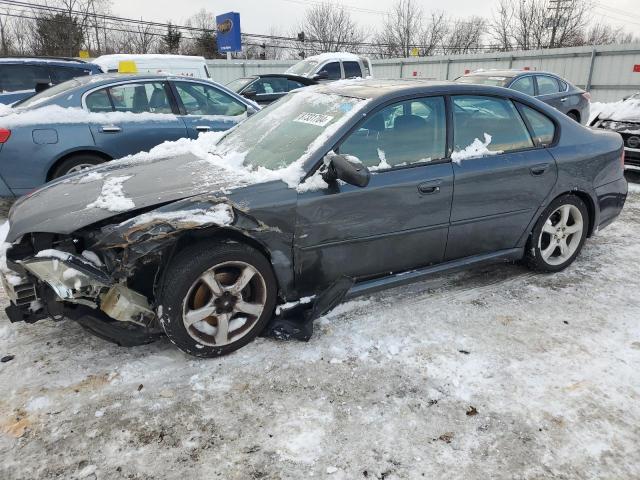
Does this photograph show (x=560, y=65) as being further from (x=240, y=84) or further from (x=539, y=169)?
(x=539, y=169)

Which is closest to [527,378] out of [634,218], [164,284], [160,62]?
[164,284]

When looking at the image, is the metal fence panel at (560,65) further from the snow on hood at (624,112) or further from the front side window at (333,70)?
the snow on hood at (624,112)

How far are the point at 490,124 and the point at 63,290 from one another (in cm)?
305

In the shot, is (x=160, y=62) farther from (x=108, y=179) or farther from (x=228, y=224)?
(x=228, y=224)

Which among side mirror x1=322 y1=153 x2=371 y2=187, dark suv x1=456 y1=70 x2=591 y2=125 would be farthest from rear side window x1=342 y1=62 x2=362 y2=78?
side mirror x1=322 y1=153 x2=371 y2=187

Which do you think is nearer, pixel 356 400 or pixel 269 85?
pixel 356 400

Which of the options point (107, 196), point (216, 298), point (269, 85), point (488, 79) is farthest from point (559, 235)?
point (269, 85)

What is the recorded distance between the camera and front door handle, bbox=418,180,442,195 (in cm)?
325

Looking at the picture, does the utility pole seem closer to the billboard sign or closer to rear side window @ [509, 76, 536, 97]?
the billboard sign

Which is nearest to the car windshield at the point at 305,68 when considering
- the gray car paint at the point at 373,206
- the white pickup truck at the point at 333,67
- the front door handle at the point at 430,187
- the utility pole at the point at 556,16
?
the white pickup truck at the point at 333,67

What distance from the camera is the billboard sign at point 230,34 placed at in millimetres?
Result: 23172

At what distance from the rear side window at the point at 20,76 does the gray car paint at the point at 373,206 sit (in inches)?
246

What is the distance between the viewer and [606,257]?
4484mm

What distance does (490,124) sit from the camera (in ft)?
11.9
